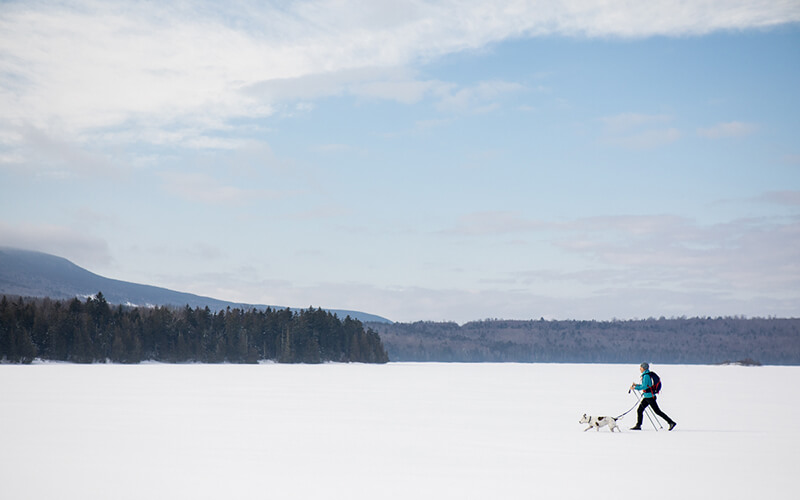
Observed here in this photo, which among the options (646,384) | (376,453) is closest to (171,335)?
(646,384)

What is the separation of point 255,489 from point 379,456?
4.51m

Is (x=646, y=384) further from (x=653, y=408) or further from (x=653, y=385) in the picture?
(x=653, y=408)

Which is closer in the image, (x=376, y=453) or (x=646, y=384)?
(x=376, y=453)

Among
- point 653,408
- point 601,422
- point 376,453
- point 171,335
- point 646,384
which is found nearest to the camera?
point 376,453

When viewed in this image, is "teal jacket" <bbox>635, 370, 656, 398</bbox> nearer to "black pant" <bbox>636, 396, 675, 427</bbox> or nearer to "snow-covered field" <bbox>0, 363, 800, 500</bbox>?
"black pant" <bbox>636, 396, 675, 427</bbox>

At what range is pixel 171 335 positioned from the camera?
429ft

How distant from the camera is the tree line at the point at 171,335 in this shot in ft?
362

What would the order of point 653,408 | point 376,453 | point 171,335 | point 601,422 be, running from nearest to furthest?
point 376,453
point 601,422
point 653,408
point 171,335

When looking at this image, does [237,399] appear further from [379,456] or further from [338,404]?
[379,456]

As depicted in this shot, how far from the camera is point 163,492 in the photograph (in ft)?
42.5

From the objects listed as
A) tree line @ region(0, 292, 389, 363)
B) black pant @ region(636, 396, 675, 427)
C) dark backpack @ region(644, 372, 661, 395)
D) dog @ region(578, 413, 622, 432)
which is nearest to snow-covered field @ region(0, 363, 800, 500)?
dog @ region(578, 413, 622, 432)

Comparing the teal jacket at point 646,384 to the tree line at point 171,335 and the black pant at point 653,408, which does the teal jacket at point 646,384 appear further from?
the tree line at point 171,335

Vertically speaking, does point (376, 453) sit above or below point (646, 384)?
below

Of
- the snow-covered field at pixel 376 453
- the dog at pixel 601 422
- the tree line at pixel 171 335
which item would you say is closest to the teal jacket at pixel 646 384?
the snow-covered field at pixel 376 453
